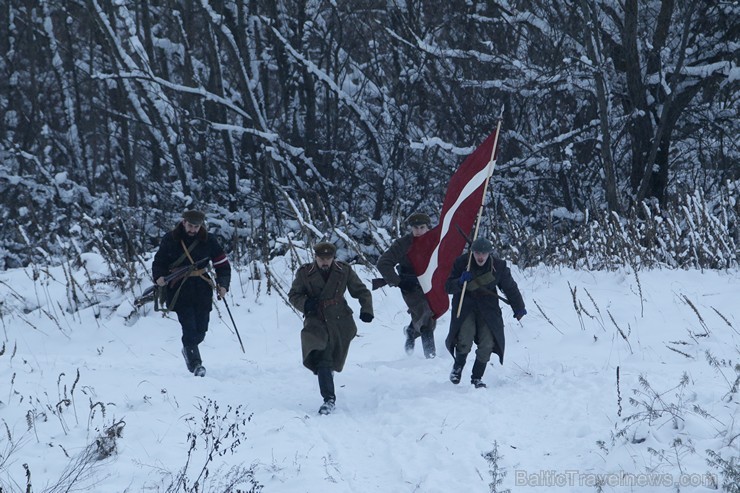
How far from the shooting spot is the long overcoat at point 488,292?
7.28 meters

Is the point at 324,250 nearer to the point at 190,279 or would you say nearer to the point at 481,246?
the point at 481,246

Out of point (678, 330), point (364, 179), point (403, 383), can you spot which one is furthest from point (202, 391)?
point (364, 179)

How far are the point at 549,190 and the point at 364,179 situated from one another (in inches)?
140

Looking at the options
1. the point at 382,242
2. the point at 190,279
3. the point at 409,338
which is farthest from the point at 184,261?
the point at 382,242

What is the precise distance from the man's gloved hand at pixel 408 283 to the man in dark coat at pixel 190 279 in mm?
1825

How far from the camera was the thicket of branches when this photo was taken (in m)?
13.7

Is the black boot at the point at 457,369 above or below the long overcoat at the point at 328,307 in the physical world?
below

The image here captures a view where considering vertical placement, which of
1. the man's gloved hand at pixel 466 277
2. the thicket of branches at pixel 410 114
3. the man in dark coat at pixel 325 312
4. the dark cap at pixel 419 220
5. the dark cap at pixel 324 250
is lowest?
the man in dark coat at pixel 325 312

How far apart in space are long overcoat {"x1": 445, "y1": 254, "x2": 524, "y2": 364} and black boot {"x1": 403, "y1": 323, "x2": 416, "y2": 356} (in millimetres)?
1608

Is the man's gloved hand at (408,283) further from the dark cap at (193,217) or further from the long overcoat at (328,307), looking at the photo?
the dark cap at (193,217)

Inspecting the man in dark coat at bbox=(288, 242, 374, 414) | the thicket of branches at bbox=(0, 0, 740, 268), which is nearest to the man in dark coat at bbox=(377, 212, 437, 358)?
the man in dark coat at bbox=(288, 242, 374, 414)

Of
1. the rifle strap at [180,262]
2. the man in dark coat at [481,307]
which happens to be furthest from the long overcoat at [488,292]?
the rifle strap at [180,262]

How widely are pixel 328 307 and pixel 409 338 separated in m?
2.05

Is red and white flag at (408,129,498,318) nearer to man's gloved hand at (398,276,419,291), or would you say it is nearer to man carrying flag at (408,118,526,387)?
man carrying flag at (408,118,526,387)
